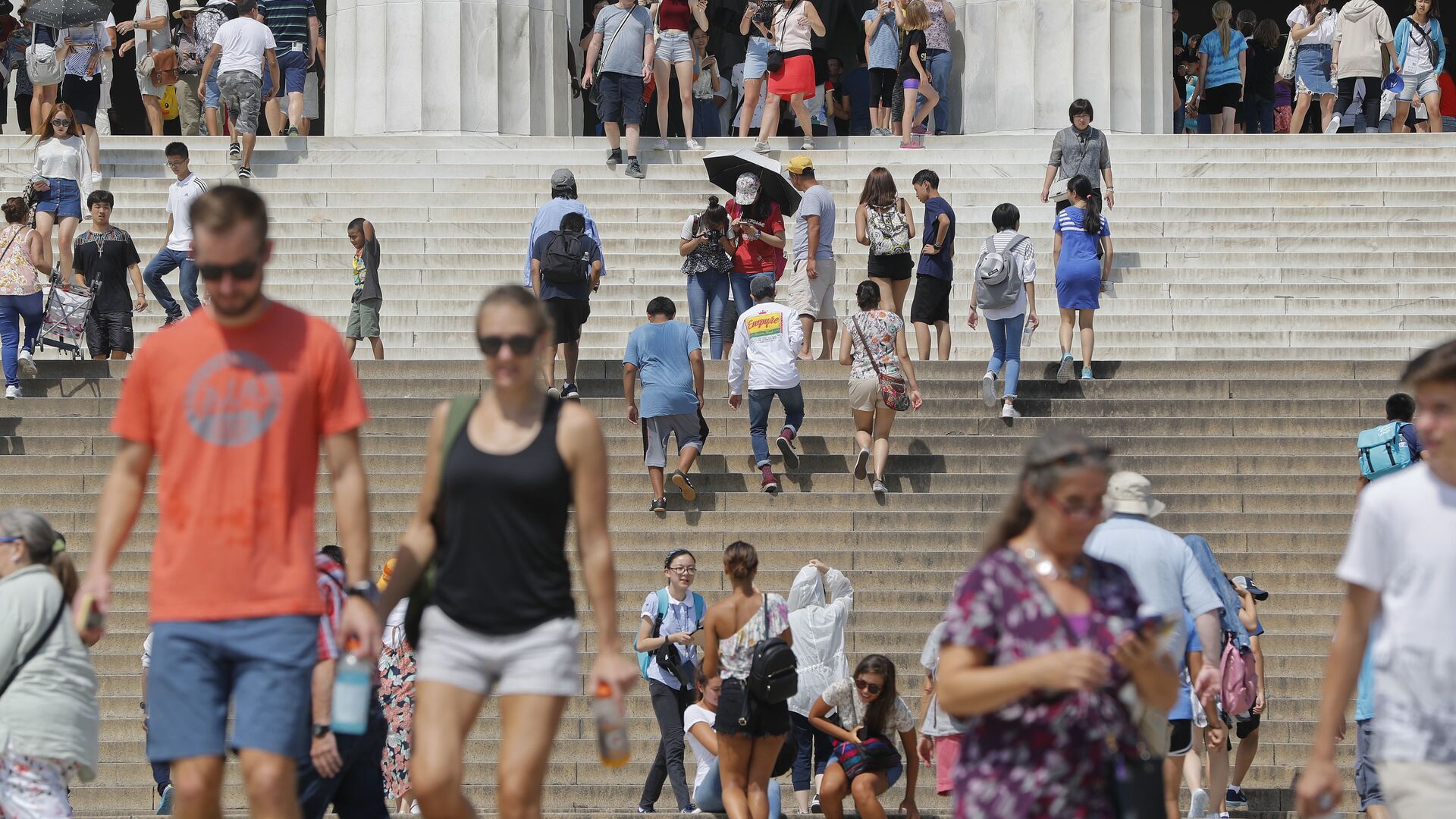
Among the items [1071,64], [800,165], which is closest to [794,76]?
[1071,64]

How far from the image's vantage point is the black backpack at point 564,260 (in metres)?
14.2

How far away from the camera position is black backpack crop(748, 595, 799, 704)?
30.6 feet

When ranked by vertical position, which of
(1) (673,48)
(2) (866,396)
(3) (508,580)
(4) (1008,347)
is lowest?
(3) (508,580)

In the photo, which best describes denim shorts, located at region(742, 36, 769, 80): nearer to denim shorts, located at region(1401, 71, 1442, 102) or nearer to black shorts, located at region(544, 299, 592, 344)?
denim shorts, located at region(1401, 71, 1442, 102)

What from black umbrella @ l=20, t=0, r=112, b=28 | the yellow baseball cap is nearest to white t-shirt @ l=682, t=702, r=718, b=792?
the yellow baseball cap

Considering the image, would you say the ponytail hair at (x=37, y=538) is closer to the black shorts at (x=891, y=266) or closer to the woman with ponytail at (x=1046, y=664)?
the woman with ponytail at (x=1046, y=664)

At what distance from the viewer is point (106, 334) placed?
1568 centimetres

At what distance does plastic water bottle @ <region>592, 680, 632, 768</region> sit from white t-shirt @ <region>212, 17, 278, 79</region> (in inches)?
586

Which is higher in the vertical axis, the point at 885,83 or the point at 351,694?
the point at 885,83

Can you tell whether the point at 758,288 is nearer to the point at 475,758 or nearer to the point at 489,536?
the point at 475,758

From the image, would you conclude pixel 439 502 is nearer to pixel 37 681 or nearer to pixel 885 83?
pixel 37 681

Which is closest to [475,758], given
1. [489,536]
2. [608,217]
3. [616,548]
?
[616,548]

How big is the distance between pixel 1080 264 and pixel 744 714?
6467 millimetres

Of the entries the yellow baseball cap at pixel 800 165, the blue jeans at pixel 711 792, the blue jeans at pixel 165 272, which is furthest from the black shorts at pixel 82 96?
the blue jeans at pixel 711 792
